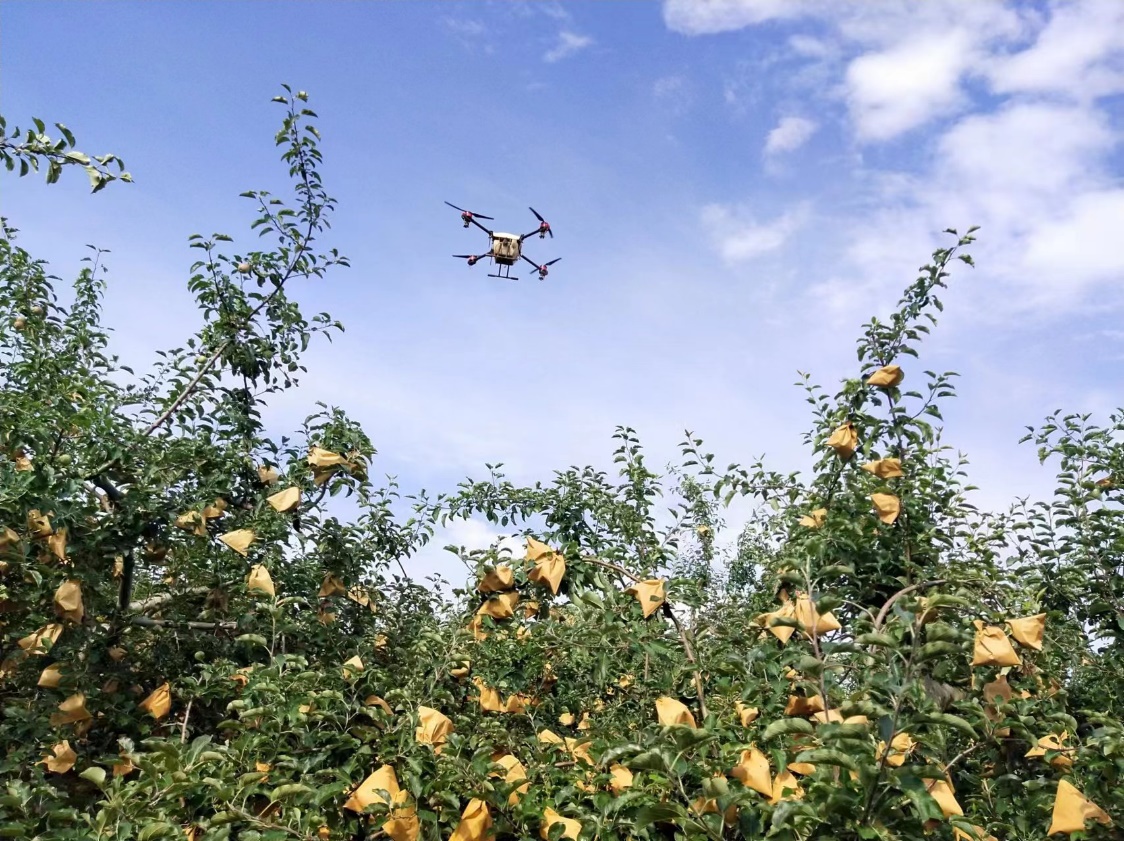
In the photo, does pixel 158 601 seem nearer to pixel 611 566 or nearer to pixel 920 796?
pixel 611 566

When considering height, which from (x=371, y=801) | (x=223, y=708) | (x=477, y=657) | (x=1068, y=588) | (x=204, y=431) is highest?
(x=204, y=431)

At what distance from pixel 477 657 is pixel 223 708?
1.31 meters

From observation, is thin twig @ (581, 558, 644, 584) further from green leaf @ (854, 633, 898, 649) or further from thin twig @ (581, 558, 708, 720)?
green leaf @ (854, 633, 898, 649)

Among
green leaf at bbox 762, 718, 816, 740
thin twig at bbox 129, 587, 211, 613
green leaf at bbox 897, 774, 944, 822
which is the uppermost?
thin twig at bbox 129, 587, 211, 613

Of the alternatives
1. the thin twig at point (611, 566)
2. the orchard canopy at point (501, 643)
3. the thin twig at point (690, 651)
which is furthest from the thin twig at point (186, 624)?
the thin twig at point (690, 651)

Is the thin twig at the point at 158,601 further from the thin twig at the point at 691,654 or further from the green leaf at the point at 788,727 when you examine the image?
the green leaf at the point at 788,727

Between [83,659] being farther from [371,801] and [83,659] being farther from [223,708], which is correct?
[371,801]

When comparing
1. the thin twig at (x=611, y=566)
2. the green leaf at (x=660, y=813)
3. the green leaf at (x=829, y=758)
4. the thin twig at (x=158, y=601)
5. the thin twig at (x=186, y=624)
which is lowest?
the green leaf at (x=660, y=813)

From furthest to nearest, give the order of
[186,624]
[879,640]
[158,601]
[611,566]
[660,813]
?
[158,601] → [186,624] → [611,566] → [660,813] → [879,640]

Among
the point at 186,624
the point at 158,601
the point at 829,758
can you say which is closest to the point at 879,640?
the point at 829,758

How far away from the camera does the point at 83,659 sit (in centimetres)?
341

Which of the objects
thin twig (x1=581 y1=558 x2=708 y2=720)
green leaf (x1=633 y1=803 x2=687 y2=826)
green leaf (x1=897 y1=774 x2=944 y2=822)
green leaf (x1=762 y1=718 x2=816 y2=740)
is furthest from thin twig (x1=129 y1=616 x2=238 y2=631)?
green leaf (x1=897 y1=774 x2=944 y2=822)

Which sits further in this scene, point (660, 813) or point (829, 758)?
point (660, 813)

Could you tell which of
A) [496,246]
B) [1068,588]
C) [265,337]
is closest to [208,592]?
[265,337]
